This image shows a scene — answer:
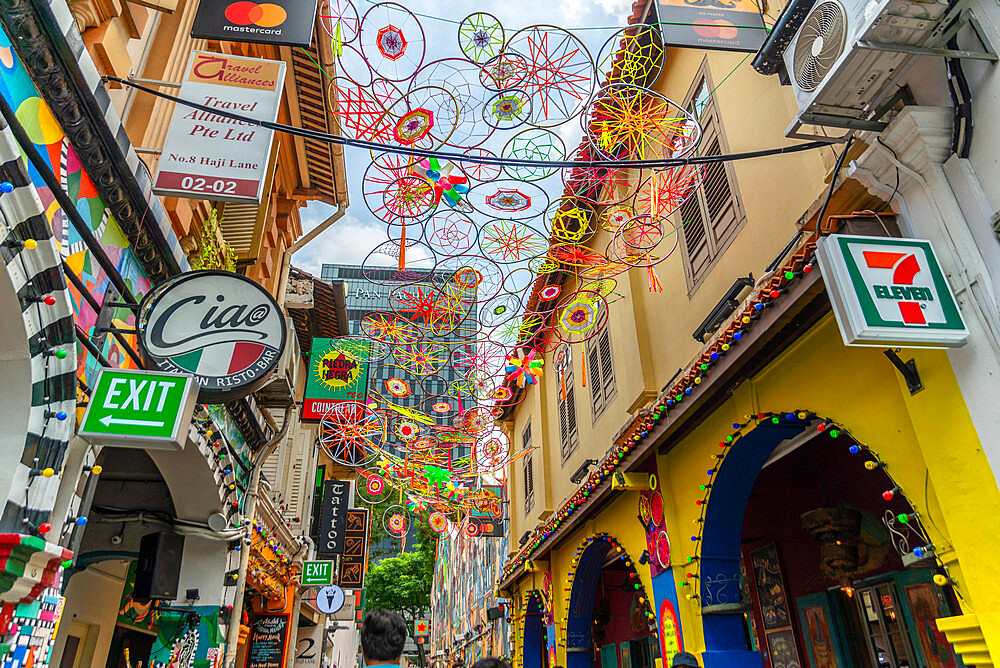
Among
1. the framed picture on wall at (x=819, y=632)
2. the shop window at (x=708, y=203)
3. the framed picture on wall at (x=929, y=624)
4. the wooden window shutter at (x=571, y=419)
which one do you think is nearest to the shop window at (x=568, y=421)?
the wooden window shutter at (x=571, y=419)

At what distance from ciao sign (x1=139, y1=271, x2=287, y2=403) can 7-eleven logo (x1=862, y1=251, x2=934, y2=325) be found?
4681 millimetres

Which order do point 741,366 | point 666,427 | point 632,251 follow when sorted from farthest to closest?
point 632,251 < point 666,427 < point 741,366

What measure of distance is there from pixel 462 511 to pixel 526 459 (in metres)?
2.83

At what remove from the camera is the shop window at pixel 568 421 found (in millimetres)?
12789

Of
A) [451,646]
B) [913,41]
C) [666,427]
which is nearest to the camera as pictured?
[913,41]

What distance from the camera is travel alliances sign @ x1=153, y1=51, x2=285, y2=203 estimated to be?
5.26 metres

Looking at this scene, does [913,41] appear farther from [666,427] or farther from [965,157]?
[666,427]

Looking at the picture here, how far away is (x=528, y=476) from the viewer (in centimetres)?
1694

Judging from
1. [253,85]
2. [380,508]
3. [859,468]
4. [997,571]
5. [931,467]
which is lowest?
[997,571]

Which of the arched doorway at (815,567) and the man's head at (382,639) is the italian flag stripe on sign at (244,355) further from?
the arched doorway at (815,567)

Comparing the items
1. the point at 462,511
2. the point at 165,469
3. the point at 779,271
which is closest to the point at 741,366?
the point at 779,271

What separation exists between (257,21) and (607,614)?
12823 mm

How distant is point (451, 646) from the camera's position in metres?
34.1

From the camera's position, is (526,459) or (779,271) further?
(526,459)
